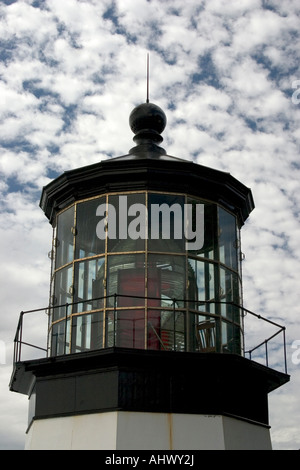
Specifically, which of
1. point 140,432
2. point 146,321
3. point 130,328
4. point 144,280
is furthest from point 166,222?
point 140,432

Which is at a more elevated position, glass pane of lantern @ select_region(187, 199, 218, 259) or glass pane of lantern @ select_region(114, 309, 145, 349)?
glass pane of lantern @ select_region(187, 199, 218, 259)

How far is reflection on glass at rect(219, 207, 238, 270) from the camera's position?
45.2 ft

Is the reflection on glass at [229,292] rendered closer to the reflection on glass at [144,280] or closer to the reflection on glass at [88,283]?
the reflection on glass at [144,280]

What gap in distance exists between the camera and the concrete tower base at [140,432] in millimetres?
11688

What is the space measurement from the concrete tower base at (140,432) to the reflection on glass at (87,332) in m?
1.19

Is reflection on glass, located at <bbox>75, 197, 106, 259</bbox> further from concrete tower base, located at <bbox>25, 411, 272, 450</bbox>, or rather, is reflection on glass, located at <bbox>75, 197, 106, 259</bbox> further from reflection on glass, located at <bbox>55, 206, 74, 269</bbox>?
concrete tower base, located at <bbox>25, 411, 272, 450</bbox>

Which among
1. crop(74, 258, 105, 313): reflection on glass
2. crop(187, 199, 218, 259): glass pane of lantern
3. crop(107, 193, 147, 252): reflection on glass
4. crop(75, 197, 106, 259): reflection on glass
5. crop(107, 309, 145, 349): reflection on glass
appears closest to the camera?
crop(107, 309, 145, 349): reflection on glass

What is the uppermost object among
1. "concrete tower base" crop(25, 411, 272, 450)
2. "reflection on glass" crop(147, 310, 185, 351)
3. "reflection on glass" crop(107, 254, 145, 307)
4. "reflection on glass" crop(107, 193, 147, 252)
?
"reflection on glass" crop(107, 193, 147, 252)

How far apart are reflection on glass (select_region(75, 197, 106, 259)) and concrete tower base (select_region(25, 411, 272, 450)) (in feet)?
9.26

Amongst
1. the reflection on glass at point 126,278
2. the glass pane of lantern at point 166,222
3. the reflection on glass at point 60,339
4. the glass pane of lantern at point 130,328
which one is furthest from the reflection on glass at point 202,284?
the reflection on glass at point 60,339

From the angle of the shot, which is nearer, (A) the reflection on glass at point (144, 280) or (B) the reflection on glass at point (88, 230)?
(A) the reflection on glass at point (144, 280)

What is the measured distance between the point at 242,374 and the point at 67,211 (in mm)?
4277

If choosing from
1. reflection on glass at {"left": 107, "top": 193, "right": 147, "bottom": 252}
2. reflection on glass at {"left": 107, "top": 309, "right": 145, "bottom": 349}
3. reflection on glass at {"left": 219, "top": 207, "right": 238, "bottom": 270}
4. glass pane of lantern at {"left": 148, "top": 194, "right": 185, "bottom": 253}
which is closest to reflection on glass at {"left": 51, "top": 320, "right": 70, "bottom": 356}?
reflection on glass at {"left": 107, "top": 309, "right": 145, "bottom": 349}
